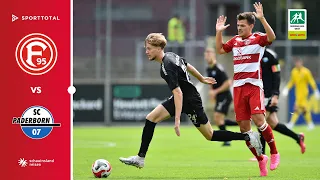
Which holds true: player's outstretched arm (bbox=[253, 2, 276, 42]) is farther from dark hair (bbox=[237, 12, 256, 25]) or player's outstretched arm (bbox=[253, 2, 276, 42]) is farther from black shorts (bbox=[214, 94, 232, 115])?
black shorts (bbox=[214, 94, 232, 115])

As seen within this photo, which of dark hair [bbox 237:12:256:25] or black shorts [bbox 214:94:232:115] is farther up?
dark hair [bbox 237:12:256:25]

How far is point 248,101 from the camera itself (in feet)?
38.0

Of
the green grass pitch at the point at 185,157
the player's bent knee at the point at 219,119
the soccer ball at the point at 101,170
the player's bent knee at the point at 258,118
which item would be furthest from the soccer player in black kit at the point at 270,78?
the soccer ball at the point at 101,170

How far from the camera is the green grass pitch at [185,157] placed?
38.2ft

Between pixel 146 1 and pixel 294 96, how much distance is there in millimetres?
7262

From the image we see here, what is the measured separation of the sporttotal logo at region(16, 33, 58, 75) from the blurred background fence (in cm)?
1727

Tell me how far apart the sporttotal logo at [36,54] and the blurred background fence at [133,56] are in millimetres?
17272

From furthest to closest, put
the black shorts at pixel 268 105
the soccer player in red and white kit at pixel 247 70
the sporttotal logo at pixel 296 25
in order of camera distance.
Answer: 1. the black shorts at pixel 268 105
2. the soccer player in red and white kit at pixel 247 70
3. the sporttotal logo at pixel 296 25

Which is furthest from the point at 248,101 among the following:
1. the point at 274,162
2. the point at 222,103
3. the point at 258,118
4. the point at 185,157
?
the point at 222,103

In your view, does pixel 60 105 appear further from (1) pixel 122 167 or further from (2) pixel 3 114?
(1) pixel 122 167

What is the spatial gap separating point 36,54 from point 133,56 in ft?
65.9

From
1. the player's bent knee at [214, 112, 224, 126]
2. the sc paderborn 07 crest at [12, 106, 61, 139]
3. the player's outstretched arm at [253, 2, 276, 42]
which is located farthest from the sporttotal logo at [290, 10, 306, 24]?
the player's bent knee at [214, 112, 224, 126]

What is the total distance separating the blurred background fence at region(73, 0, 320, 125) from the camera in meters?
27.4

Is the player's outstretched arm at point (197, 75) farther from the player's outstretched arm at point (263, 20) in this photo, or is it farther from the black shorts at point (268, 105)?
the black shorts at point (268, 105)
